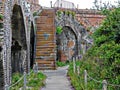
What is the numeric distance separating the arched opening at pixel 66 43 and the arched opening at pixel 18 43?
858cm

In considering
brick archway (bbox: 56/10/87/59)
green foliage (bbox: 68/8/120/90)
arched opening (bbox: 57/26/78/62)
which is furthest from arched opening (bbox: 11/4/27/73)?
arched opening (bbox: 57/26/78/62)

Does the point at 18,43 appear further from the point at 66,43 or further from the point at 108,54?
the point at 66,43

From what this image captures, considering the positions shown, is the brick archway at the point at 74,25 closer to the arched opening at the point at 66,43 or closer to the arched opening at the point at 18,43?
the arched opening at the point at 66,43

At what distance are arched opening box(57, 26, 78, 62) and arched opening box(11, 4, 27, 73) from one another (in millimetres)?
8584

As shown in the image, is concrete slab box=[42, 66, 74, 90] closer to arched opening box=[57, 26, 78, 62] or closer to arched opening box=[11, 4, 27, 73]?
arched opening box=[11, 4, 27, 73]

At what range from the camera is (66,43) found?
2819 cm

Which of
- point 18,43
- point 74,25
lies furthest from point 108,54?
point 74,25

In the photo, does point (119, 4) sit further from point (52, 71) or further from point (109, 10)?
point (52, 71)

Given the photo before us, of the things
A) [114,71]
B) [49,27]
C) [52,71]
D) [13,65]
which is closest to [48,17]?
[49,27]

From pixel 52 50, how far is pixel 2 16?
1208cm

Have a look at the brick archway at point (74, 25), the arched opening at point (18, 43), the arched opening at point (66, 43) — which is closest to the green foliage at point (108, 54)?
the arched opening at point (18, 43)

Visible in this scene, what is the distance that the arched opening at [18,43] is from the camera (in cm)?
1712

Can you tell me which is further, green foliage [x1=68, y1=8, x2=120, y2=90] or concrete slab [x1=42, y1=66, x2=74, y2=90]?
concrete slab [x1=42, y1=66, x2=74, y2=90]

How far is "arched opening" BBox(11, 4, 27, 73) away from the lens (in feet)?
56.2
